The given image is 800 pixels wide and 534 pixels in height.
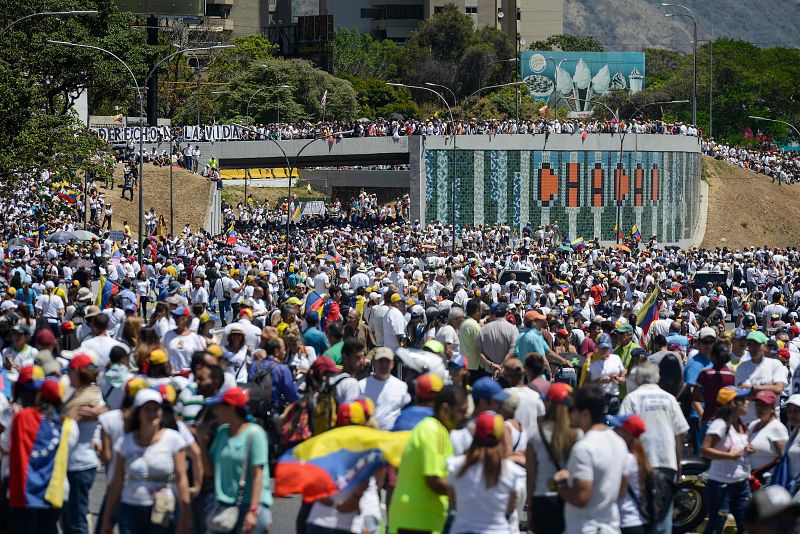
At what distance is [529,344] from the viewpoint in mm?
14781

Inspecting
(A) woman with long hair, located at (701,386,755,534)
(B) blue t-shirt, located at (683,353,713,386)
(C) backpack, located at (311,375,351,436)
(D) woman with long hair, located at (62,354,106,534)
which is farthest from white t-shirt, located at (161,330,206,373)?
(A) woman with long hair, located at (701,386,755,534)

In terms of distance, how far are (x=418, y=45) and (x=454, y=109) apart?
16.4 meters

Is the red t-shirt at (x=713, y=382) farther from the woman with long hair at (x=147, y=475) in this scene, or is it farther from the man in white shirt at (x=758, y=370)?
the woman with long hair at (x=147, y=475)

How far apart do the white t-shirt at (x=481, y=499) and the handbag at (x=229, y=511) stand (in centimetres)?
130

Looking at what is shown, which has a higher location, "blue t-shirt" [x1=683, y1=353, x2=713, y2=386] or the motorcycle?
"blue t-shirt" [x1=683, y1=353, x2=713, y2=386]

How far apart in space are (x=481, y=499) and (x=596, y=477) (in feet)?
2.22

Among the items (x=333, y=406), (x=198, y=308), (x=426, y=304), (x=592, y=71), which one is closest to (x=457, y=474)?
(x=333, y=406)

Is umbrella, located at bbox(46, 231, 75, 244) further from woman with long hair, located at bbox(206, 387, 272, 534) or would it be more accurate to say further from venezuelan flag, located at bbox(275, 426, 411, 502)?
woman with long hair, located at bbox(206, 387, 272, 534)

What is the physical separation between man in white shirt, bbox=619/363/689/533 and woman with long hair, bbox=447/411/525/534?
212 centimetres

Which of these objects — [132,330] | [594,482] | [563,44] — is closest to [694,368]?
[132,330]

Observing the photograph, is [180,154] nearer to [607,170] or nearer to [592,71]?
[607,170]

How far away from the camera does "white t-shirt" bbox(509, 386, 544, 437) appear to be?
388 inches

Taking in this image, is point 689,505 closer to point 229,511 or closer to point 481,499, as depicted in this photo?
point 481,499

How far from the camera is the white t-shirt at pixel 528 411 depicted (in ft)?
32.4
